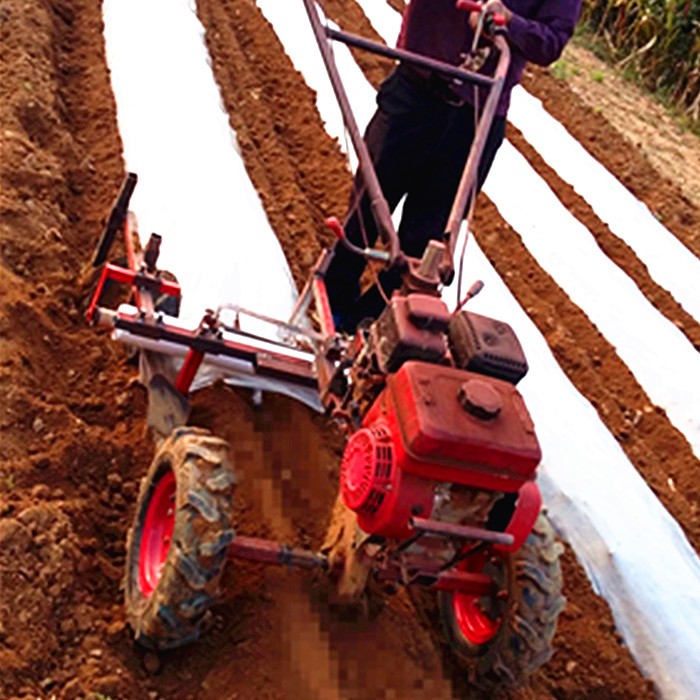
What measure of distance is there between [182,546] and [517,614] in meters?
1.08

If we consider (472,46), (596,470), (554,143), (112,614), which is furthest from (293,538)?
(554,143)

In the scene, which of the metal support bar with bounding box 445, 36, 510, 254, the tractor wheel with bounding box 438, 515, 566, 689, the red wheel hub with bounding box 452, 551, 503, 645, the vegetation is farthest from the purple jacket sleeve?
the vegetation

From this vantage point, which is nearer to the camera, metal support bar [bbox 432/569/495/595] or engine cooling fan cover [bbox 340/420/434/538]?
engine cooling fan cover [bbox 340/420/434/538]

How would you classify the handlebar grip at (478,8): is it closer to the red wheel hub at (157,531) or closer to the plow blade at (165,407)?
the plow blade at (165,407)

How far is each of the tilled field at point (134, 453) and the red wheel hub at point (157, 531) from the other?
18 centimetres

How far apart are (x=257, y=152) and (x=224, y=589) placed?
3793mm

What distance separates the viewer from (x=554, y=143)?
8477 mm

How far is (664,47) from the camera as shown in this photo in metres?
12.4

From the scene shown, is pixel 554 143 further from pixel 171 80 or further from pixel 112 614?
pixel 112 614

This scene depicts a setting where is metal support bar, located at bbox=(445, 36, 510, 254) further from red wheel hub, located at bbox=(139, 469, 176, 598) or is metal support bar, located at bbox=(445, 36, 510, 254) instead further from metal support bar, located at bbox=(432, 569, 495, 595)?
red wheel hub, located at bbox=(139, 469, 176, 598)

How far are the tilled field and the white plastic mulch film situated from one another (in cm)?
14

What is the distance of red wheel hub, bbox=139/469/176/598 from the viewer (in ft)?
11.2

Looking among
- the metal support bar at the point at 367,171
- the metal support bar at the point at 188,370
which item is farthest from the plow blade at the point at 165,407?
the metal support bar at the point at 367,171

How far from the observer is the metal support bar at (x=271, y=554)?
323 cm
